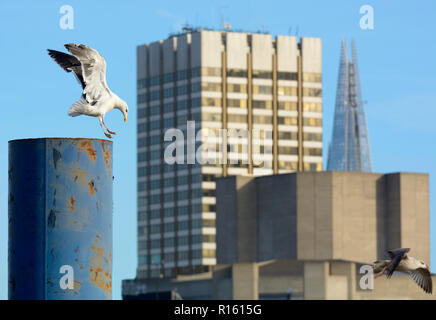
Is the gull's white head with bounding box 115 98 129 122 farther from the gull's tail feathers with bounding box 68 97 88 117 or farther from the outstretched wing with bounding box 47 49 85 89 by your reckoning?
the outstretched wing with bounding box 47 49 85 89

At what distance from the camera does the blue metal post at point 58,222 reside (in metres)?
21.8

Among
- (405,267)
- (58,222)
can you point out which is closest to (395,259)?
(405,267)

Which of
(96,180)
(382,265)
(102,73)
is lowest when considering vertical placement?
(382,265)

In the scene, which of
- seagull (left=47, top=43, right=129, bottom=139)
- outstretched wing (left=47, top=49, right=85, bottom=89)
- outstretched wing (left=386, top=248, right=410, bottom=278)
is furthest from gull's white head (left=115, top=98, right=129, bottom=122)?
outstretched wing (left=386, top=248, right=410, bottom=278)

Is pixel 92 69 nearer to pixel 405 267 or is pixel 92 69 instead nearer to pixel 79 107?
pixel 79 107

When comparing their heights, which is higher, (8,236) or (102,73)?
(102,73)

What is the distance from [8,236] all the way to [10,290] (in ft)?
3.37

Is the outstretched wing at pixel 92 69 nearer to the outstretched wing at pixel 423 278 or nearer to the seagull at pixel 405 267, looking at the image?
the seagull at pixel 405 267

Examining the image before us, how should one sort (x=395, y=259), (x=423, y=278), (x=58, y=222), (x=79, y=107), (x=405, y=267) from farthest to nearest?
(x=423, y=278) < (x=405, y=267) < (x=395, y=259) < (x=79, y=107) < (x=58, y=222)

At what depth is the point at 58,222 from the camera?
21781 millimetres

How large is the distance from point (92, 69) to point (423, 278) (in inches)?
410
